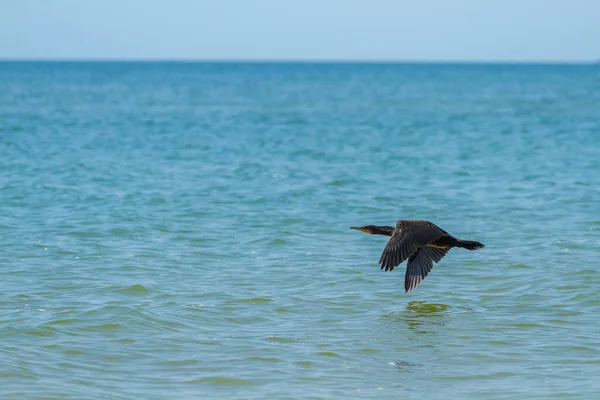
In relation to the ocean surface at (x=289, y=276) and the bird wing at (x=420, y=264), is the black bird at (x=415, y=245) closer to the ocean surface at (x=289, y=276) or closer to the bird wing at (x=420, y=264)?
the bird wing at (x=420, y=264)

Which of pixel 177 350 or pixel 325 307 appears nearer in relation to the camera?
pixel 177 350

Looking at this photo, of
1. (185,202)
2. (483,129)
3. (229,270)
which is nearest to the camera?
(229,270)

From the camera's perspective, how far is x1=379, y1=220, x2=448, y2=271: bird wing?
9.83 m

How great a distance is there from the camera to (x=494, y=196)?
18734mm

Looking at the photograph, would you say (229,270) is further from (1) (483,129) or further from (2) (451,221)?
(1) (483,129)

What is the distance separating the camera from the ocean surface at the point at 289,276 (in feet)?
27.0

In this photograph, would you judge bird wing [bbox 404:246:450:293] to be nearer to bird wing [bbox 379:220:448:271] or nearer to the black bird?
the black bird

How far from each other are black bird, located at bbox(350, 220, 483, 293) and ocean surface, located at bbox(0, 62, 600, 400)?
355 mm

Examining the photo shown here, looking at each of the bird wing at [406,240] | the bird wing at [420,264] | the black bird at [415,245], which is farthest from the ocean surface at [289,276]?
the bird wing at [406,240]

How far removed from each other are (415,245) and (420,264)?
105 centimetres

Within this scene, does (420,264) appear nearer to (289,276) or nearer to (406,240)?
(406,240)

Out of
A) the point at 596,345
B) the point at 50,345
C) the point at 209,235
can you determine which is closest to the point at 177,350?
the point at 50,345

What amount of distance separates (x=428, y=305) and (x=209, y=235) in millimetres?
4957

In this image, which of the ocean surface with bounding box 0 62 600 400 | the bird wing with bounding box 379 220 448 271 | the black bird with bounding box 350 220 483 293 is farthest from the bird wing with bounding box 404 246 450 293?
the bird wing with bounding box 379 220 448 271
